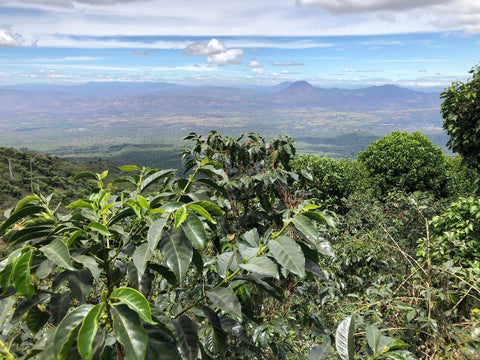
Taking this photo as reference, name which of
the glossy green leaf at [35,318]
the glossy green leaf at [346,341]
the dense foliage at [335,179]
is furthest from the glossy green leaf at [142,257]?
the dense foliage at [335,179]

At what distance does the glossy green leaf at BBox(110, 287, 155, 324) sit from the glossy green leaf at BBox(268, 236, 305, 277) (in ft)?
1.21

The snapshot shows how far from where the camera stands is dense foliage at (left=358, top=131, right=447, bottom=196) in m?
12.3

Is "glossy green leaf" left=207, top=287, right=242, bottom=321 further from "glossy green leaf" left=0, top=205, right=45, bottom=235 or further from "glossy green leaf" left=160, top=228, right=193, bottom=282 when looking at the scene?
"glossy green leaf" left=0, top=205, right=45, bottom=235

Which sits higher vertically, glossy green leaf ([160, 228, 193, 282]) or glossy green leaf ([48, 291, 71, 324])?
glossy green leaf ([160, 228, 193, 282])

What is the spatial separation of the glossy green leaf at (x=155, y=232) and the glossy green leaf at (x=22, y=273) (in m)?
0.28

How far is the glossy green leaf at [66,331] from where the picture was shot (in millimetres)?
658

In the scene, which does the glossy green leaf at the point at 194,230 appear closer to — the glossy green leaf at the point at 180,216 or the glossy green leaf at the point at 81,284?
the glossy green leaf at the point at 180,216

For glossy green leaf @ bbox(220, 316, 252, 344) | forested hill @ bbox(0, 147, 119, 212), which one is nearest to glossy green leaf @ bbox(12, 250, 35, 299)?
glossy green leaf @ bbox(220, 316, 252, 344)

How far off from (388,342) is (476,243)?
467 centimetres

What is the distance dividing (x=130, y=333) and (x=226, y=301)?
0.31 metres

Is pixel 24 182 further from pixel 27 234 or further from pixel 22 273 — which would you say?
pixel 22 273

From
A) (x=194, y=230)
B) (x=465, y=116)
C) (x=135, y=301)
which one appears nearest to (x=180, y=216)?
(x=194, y=230)

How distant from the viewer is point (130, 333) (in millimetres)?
657

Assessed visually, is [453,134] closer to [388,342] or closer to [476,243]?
[476,243]
